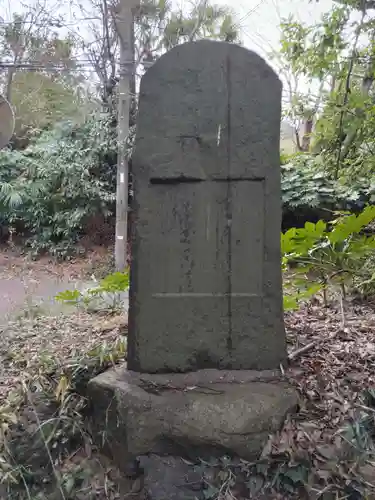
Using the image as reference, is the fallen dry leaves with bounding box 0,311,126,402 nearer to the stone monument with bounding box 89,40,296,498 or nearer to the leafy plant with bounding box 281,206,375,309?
the stone monument with bounding box 89,40,296,498

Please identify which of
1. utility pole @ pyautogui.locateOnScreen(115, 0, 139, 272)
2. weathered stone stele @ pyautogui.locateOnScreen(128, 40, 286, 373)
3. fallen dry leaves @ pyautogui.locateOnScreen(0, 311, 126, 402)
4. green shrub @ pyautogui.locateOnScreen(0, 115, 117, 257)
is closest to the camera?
weathered stone stele @ pyautogui.locateOnScreen(128, 40, 286, 373)

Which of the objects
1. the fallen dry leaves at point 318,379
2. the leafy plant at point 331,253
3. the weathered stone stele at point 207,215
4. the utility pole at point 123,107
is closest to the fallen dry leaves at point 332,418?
the fallen dry leaves at point 318,379

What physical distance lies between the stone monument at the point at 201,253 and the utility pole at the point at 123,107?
19.2 ft

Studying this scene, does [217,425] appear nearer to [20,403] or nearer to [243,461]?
[243,461]

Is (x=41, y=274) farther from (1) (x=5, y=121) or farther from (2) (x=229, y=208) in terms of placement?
(2) (x=229, y=208)

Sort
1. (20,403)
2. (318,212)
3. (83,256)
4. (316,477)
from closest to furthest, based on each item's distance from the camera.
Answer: (316,477)
(20,403)
(318,212)
(83,256)

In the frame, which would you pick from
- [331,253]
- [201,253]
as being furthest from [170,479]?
[331,253]

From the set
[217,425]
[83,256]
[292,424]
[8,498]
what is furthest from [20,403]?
[83,256]

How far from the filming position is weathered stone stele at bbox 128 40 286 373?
1928mm

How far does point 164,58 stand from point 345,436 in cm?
172

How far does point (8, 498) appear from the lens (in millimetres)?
1809

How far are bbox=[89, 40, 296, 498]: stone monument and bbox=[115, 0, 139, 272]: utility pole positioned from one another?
586cm

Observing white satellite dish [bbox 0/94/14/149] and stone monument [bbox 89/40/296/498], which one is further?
white satellite dish [bbox 0/94/14/149]

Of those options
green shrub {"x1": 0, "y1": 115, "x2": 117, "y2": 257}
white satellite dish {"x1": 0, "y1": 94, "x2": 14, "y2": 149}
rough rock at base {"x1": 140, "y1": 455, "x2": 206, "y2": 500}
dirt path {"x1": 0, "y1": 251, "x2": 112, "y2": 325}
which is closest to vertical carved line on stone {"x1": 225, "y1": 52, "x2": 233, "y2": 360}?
rough rock at base {"x1": 140, "y1": 455, "x2": 206, "y2": 500}
